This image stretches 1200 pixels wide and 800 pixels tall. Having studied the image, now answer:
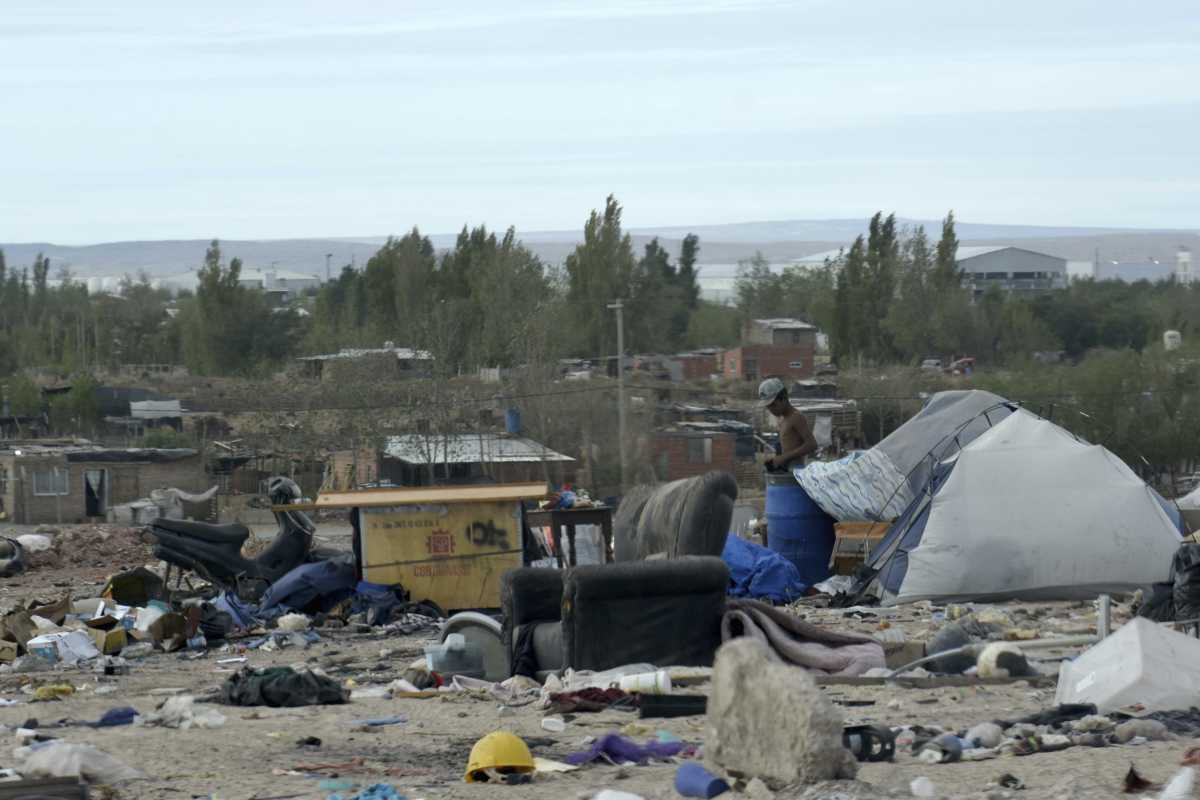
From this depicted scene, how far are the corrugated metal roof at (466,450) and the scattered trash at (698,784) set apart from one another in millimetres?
34881

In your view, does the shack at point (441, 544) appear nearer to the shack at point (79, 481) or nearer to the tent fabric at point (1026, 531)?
the tent fabric at point (1026, 531)

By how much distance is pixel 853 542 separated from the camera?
1415cm

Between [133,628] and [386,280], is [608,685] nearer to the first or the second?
[133,628]

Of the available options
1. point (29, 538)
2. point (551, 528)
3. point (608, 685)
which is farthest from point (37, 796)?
point (29, 538)

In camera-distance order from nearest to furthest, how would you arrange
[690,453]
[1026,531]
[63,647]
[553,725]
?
[553,725] < [63,647] < [1026,531] < [690,453]

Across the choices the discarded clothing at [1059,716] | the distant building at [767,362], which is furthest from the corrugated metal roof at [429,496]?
the distant building at [767,362]

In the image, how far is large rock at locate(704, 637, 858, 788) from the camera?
18.8ft

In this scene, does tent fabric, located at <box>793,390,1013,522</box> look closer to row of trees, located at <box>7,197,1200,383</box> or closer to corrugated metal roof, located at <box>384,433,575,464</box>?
corrugated metal roof, located at <box>384,433,575,464</box>

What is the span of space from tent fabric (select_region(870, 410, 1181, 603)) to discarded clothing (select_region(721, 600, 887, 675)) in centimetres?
359

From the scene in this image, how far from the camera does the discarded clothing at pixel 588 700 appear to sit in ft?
26.7

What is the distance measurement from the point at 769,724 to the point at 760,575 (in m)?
7.41

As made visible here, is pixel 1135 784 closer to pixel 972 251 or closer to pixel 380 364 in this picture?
pixel 380 364

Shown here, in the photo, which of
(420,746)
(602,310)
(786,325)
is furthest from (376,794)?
(786,325)

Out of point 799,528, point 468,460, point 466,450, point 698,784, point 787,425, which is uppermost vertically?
point 787,425
